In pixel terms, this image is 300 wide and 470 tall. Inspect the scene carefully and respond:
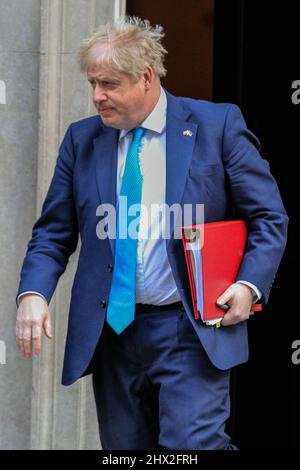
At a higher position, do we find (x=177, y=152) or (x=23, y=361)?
(x=177, y=152)

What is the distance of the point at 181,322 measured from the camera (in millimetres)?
4324

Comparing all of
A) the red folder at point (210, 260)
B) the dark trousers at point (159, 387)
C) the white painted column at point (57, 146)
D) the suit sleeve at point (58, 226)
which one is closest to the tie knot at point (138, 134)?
the suit sleeve at point (58, 226)

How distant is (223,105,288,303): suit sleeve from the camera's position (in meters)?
4.23

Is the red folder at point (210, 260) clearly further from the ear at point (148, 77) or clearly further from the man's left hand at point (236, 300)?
the ear at point (148, 77)

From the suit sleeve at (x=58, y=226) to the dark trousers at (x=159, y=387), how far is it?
1.16 feet

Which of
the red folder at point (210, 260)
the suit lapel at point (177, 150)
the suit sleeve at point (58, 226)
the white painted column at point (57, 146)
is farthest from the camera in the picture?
the white painted column at point (57, 146)

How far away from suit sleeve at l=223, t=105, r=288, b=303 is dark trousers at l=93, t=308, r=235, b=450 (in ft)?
1.12

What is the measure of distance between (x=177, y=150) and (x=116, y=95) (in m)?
0.32

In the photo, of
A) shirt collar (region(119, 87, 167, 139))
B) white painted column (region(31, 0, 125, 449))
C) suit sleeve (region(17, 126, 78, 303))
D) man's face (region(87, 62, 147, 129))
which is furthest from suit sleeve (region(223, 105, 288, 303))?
white painted column (region(31, 0, 125, 449))

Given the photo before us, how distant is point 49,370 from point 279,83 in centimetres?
183

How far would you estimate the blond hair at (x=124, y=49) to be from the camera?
164 inches

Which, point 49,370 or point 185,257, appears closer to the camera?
point 185,257
